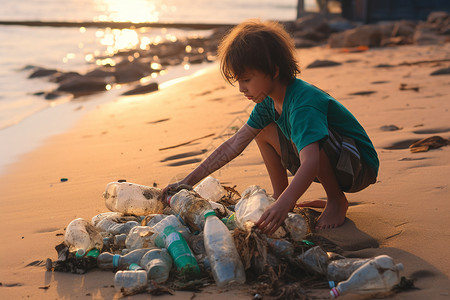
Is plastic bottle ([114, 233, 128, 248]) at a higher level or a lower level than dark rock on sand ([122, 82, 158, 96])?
lower

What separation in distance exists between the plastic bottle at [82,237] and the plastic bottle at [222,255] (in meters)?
0.66

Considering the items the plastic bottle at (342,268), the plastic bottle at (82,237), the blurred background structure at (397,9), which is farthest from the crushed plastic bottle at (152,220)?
the blurred background structure at (397,9)

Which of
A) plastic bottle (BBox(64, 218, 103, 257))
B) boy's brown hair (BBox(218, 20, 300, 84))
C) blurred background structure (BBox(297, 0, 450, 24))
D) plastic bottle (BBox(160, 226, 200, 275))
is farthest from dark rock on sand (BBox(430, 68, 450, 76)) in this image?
blurred background structure (BBox(297, 0, 450, 24))

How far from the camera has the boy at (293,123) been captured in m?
2.74

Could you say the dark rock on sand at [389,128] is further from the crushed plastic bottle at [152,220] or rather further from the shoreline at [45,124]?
the shoreline at [45,124]

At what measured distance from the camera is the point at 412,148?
4.43 m

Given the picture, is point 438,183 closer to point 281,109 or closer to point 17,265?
point 281,109

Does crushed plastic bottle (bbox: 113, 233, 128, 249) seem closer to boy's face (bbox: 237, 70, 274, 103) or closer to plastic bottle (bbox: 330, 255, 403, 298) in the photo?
boy's face (bbox: 237, 70, 274, 103)

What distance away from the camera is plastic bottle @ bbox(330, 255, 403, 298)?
7.63 feet

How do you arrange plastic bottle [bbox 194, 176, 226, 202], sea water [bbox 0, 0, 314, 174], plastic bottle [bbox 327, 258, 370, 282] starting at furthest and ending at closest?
sea water [bbox 0, 0, 314, 174] → plastic bottle [bbox 194, 176, 226, 202] → plastic bottle [bbox 327, 258, 370, 282]

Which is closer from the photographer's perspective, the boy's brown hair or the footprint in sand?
the boy's brown hair

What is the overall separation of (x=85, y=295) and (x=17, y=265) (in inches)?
26.5

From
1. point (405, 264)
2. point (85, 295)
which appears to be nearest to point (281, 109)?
point (405, 264)

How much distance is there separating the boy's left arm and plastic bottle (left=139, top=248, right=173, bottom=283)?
480mm
